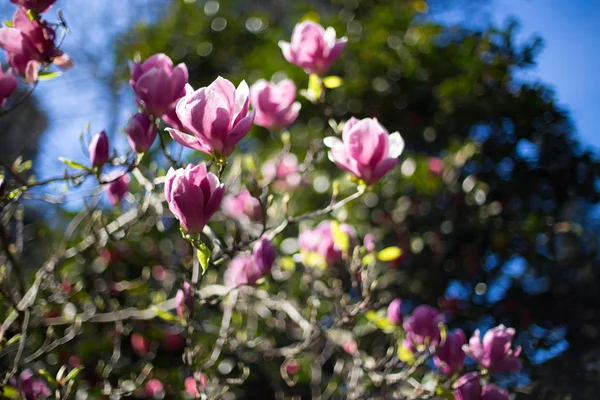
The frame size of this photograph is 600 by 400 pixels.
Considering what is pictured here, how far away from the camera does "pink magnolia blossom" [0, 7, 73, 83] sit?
93 centimetres

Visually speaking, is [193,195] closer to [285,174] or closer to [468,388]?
[468,388]

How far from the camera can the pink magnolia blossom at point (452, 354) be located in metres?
1.01

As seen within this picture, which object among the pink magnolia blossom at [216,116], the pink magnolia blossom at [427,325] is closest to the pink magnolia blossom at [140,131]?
the pink magnolia blossom at [216,116]

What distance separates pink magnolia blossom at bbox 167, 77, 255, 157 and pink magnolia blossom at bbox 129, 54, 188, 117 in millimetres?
141

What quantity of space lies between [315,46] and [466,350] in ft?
2.43

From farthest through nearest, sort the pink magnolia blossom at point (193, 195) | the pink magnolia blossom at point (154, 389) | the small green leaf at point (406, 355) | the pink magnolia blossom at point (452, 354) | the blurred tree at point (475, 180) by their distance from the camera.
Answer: the blurred tree at point (475, 180)
the pink magnolia blossom at point (154, 389)
the small green leaf at point (406, 355)
the pink magnolia blossom at point (452, 354)
the pink magnolia blossom at point (193, 195)

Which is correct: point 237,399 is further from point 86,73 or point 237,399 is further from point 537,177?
point 86,73

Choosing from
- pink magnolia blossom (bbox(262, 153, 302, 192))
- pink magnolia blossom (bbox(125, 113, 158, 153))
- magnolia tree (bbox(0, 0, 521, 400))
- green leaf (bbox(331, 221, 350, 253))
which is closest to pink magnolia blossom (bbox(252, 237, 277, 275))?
magnolia tree (bbox(0, 0, 521, 400))

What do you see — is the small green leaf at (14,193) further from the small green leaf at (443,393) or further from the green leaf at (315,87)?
the small green leaf at (443,393)

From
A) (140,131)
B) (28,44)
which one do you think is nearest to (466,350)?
(140,131)

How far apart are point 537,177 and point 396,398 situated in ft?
3.49

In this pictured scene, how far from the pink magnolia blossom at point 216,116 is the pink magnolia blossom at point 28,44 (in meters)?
0.39

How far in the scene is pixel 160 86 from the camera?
87 cm

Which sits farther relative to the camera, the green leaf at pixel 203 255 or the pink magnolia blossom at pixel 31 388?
the pink magnolia blossom at pixel 31 388
